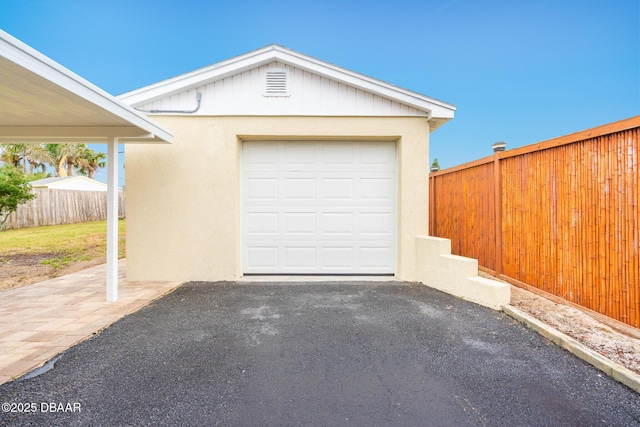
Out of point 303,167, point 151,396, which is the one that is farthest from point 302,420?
point 303,167

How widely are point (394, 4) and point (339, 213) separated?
10.6 meters

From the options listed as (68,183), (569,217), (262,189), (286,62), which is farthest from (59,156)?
(569,217)

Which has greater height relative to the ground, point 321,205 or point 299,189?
point 299,189

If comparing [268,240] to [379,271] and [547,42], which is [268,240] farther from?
[547,42]

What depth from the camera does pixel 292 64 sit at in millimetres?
5328

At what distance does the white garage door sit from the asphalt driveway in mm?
1881

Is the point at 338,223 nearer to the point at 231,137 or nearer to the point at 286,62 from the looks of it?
the point at 231,137

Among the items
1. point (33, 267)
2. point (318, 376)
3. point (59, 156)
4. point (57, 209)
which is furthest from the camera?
point (59, 156)

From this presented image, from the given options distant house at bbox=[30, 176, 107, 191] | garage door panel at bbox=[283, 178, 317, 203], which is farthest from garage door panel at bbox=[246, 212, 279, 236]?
distant house at bbox=[30, 176, 107, 191]

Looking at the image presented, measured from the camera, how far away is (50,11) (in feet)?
44.8

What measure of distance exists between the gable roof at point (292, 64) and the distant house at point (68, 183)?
2071cm

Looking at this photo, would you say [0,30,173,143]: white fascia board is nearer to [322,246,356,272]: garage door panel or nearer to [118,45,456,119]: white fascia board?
[118,45,456,119]: white fascia board

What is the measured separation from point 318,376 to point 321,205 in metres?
3.58

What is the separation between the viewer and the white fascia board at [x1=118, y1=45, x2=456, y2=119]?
5238 mm
